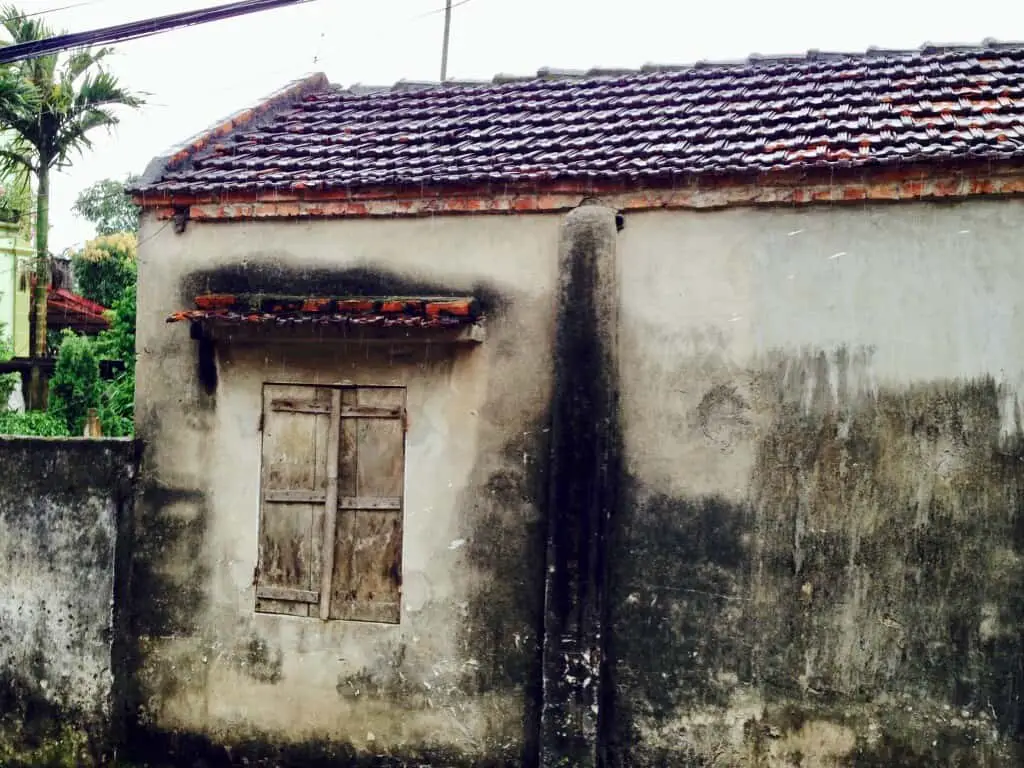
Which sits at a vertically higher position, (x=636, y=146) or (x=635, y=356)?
(x=636, y=146)

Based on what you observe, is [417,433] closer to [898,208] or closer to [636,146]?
[636,146]

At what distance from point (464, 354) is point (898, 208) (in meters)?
2.81

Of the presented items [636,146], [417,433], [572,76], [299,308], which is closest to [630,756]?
[417,433]

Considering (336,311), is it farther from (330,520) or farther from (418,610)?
(418,610)

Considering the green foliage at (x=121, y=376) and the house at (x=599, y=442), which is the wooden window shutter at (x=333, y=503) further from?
the green foliage at (x=121, y=376)

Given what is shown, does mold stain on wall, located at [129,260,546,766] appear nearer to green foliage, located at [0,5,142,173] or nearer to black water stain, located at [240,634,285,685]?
black water stain, located at [240,634,285,685]

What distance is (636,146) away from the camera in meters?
6.32

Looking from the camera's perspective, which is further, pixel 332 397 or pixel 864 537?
pixel 332 397

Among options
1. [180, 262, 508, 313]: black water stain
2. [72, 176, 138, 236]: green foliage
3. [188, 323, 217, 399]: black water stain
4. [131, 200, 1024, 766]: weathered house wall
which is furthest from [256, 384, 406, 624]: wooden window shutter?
[72, 176, 138, 236]: green foliage

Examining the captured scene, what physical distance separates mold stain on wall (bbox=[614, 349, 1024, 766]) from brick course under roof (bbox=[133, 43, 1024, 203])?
Result: 53.1 inches

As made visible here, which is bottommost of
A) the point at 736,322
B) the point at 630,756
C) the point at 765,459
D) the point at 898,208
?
the point at 630,756

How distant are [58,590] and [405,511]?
8.52 feet

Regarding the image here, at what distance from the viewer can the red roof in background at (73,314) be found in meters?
20.1

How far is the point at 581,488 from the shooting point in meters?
5.83
